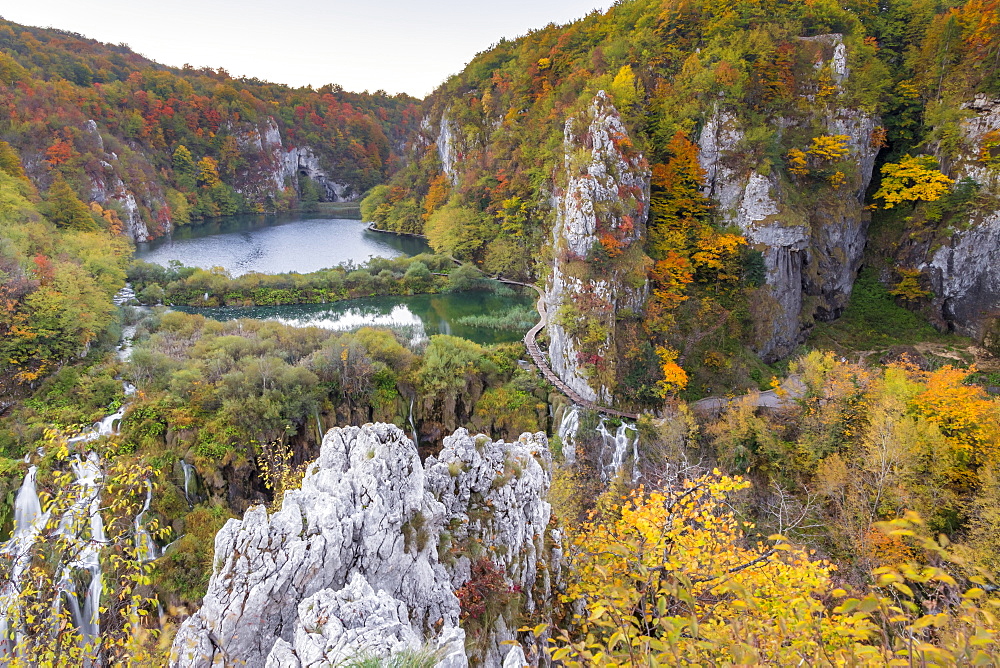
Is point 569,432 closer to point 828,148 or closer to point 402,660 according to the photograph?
point 402,660

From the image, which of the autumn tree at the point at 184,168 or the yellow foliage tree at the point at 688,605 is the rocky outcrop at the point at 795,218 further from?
the autumn tree at the point at 184,168

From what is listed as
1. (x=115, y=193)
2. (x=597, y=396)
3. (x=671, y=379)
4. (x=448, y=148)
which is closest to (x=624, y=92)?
(x=671, y=379)

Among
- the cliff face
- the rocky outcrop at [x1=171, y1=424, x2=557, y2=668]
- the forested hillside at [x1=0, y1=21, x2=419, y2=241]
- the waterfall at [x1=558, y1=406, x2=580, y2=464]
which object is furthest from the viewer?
the cliff face

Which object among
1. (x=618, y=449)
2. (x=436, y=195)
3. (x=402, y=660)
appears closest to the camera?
(x=402, y=660)

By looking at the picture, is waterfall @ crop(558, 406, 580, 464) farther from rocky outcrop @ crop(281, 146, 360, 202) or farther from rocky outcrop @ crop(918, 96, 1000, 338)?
rocky outcrop @ crop(281, 146, 360, 202)

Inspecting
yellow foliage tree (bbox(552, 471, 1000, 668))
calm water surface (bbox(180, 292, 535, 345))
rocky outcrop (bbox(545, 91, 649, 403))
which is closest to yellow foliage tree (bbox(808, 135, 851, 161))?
rocky outcrop (bbox(545, 91, 649, 403))

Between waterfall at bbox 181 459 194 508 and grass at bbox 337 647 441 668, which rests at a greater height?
grass at bbox 337 647 441 668
